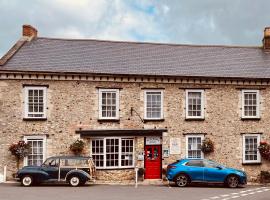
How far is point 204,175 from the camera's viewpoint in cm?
2066

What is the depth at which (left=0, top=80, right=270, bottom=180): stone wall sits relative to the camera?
22750mm

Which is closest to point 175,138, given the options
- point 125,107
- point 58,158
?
point 125,107

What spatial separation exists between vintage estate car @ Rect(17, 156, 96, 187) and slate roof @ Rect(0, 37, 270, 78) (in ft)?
19.5

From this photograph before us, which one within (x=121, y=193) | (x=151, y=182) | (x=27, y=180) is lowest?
(x=151, y=182)

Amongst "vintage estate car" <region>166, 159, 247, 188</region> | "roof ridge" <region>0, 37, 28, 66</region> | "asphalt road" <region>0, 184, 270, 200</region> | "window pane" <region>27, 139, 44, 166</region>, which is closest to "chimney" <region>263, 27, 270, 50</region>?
"vintage estate car" <region>166, 159, 247, 188</region>

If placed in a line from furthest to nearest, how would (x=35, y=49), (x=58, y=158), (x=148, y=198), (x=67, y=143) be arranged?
1. (x=35, y=49)
2. (x=67, y=143)
3. (x=58, y=158)
4. (x=148, y=198)

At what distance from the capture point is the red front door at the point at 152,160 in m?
24.1

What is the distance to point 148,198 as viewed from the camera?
16.1 meters

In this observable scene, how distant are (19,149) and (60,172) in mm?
3658

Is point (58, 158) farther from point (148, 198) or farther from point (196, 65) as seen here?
point (196, 65)

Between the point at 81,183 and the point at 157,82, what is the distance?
8128 mm

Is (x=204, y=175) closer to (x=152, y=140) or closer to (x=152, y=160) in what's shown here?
(x=152, y=160)

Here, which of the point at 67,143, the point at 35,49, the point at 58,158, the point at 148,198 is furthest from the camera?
the point at 35,49

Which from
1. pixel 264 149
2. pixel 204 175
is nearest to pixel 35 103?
pixel 204 175
